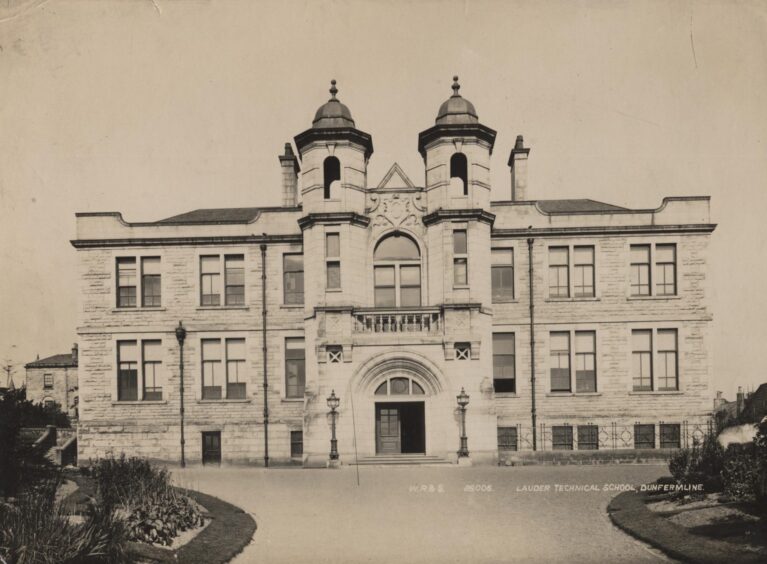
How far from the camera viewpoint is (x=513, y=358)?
89.2ft

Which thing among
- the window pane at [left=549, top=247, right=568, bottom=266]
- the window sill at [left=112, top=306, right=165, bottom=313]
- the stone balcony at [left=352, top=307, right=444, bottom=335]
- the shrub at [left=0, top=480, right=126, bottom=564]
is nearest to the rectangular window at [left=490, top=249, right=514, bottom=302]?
the window pane at [left=549, top=247, right=568, bottom=266]

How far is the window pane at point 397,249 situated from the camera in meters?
26.2

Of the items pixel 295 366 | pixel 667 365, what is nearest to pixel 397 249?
pixel 295 366

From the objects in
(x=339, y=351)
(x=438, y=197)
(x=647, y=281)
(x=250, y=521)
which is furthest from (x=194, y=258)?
(x=647, y=281)

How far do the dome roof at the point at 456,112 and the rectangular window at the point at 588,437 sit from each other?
12.2 m

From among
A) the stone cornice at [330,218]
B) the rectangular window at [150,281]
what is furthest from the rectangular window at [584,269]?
the rectangular window at [150,281]

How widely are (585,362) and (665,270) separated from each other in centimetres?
472

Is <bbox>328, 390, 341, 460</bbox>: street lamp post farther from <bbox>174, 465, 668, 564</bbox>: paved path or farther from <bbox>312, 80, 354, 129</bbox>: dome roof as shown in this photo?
<bbox>312, 80, 354, 129</bbox>: dome roof

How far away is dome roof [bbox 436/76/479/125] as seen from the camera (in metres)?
25.4

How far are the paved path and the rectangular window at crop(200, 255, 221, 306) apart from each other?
7643mm

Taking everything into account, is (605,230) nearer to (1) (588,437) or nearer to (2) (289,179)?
(1) (588,437)

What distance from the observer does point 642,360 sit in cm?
2708

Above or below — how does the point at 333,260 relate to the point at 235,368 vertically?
above

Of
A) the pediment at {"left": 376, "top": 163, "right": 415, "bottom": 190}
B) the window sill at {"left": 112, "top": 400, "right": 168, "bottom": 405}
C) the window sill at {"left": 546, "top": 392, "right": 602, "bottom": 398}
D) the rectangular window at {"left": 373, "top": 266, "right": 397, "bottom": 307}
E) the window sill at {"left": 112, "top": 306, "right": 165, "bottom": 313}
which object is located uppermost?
the pediment at {"left": 376, "top": 163, "right": 415, "bottom": 190}
